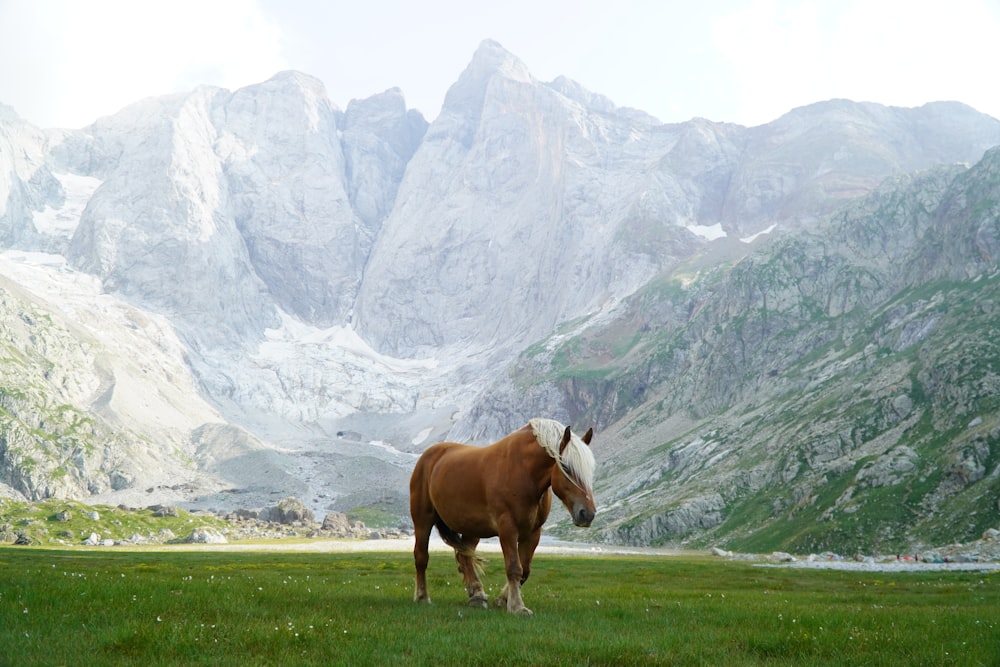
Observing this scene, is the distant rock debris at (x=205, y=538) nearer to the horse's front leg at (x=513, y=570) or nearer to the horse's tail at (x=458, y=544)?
the horse's tail at (x=458, y=544)

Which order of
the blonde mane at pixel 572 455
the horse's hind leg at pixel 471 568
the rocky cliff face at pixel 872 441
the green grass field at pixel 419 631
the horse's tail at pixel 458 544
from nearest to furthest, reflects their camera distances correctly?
the green grass field at pixel 419 631, the blonde mane at pixel 572 455, the horse's hind leg at pixel 471 568, the horse's tail at pixel 458 544, the rocky cliff face at pixel 872 441

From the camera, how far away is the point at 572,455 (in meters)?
14.9

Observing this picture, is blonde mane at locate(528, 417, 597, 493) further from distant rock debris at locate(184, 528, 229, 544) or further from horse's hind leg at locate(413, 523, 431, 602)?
distant rock debris at locate(184, 528, 229, 544)

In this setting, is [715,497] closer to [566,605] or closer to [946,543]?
[946,543]

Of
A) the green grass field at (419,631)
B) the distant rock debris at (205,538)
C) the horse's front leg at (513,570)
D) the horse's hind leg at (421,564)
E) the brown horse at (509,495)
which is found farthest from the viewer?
the distant rock debris at (205,538)

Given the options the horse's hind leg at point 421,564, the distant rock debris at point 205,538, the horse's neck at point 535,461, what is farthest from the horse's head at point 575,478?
the distant rock debris at point 205,538

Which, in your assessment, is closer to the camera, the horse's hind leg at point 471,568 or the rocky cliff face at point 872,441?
the horse's hind leg at point 471,568

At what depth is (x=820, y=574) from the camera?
4109 centimetres

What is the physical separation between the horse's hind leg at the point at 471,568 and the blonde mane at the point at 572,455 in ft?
12.3

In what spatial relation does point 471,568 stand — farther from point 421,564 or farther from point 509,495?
point 509,495

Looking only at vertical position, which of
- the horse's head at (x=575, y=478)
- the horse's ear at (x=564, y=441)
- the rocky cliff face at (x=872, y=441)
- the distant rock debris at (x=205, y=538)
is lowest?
the distant rock debris at (x=205, y=538)

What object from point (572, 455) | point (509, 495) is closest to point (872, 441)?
point (509, 495)

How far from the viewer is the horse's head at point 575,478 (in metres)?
14.5

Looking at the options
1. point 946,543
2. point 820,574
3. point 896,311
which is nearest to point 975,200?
point 896,311
